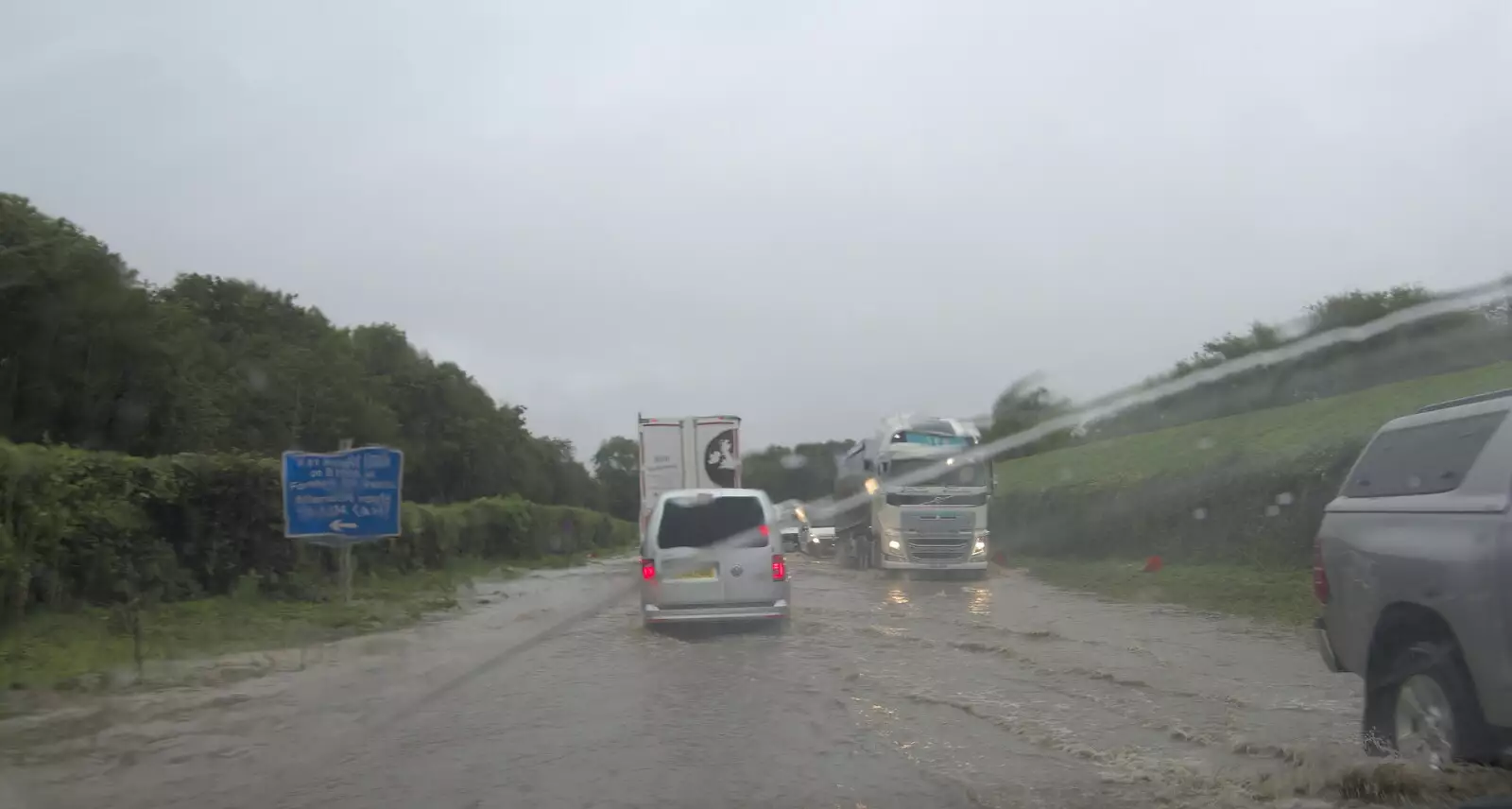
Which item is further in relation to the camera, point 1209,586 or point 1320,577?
point 1209,586

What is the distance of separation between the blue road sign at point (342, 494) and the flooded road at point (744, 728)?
427cm

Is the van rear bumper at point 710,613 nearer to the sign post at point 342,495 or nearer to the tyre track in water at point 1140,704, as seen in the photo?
the tyre track in water at point 1140,704

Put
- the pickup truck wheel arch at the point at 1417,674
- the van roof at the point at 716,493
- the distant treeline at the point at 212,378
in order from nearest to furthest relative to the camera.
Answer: the pickup truck wheel arch at the point at 1417,674, the van roof at the point at 716,493, the distant treeline at the point at 212,378

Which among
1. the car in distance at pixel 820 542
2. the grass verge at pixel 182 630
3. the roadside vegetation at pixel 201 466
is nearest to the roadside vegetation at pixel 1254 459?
the car in distance at pixel 820 542

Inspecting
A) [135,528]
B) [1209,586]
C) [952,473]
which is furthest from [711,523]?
[952,473]

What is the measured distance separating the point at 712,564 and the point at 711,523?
22.1 inches

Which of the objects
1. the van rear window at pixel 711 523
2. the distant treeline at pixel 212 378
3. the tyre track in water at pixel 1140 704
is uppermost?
the distant treeline at pixel 212 378

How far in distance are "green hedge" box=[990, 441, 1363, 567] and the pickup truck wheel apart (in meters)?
12.0

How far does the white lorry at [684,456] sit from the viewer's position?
24.5 metres

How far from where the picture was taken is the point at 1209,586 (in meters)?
19.4

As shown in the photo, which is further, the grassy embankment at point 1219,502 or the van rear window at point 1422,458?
the grassy embankment at point 1219,502

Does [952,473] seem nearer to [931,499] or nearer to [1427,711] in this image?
[931,499]

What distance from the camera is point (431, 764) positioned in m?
7.98

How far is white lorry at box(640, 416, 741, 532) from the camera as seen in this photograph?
24.5 metres
